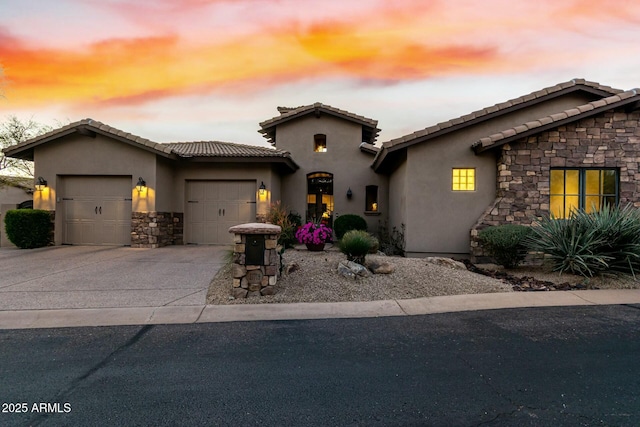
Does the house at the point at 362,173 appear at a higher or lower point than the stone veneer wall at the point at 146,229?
higher

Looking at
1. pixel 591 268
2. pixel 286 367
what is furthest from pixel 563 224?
pixel 286 367

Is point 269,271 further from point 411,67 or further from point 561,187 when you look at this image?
point 411,67

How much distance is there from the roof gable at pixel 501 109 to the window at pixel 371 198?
442 cm

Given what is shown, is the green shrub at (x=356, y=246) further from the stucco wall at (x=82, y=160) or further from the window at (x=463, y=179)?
the stucco wall at (x=82, y=160)

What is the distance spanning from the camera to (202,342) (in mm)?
3865

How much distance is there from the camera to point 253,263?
18.5ft

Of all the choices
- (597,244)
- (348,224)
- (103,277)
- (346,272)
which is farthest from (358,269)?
(348,224)

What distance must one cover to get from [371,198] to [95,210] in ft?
36.9

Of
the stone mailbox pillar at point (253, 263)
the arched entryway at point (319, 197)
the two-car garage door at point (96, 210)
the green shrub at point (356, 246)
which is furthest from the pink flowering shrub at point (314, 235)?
the two-car garage door at point (96, 210)

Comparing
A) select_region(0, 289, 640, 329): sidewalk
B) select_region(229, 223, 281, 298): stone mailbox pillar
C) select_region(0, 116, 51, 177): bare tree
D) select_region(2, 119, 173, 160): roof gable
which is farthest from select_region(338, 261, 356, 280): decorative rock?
select_region(0, 116, 51, 177): bare tree

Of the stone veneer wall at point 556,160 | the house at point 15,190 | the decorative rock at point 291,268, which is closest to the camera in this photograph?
the decorative rock at point 291,268

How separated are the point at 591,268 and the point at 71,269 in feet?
39.5

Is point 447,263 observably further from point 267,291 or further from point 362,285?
point 267,291

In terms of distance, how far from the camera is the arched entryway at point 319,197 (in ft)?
47.9
